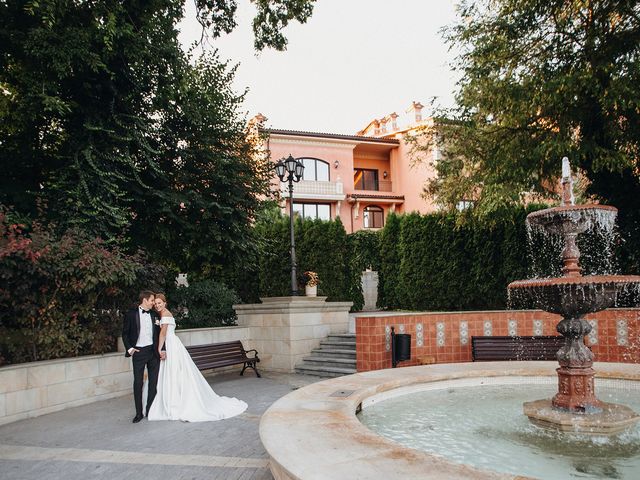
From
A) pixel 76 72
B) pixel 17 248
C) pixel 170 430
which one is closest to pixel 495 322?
pixel 170 430

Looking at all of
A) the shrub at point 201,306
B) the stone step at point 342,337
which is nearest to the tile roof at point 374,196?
the shrub at point 201,306

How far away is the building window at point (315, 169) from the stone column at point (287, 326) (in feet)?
61.9

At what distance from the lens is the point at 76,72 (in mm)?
10836

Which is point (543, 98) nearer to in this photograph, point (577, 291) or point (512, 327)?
point (512, 327)

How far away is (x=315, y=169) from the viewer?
103 feet

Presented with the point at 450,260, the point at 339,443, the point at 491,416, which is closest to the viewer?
the point at 339,443

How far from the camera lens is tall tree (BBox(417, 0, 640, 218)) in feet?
36.3

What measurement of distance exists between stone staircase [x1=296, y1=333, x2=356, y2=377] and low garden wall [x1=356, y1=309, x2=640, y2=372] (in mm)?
667

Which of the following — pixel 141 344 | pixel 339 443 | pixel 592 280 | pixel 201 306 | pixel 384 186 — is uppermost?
pixel 384 186

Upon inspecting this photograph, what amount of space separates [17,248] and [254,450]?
16.9 feet

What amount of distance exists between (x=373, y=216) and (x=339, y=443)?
3066cm

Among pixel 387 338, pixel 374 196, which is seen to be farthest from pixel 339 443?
pixel 374 196

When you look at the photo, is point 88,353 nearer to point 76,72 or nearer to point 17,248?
point 17,248

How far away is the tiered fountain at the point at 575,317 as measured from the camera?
5211mm
